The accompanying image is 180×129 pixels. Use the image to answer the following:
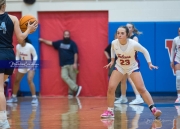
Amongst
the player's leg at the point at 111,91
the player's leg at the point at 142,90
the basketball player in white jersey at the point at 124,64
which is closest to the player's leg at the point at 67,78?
the basketball player in white jersey at the point at 124,64

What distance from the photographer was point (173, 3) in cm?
1498

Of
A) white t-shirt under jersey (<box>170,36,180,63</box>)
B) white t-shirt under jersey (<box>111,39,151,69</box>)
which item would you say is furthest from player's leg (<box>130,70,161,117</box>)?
white t-shirt under jersey (<box>170,36,180,63</box>)

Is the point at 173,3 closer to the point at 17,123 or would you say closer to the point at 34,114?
the point at 34,114

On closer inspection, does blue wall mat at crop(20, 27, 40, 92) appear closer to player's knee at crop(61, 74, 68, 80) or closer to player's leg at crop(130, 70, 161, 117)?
player's knee at crop(61, 74, 68, 80)

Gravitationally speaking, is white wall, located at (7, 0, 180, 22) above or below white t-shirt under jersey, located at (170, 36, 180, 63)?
above

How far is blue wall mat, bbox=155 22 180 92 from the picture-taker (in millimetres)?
14930

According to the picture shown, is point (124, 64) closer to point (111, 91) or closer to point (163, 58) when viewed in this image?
point (111, 91)

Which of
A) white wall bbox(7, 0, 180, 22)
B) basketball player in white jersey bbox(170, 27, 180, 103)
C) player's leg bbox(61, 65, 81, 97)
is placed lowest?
player's leg bbox(61, 65, 81, 97)

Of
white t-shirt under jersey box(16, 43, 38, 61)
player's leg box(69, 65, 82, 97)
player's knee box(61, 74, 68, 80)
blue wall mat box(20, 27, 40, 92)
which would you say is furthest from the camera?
blue wall mat box(20, 27, 40, 92)

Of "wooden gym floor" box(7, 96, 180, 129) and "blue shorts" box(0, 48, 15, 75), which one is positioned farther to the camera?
"wooden gym floor" box(7, 96, 180, 129)

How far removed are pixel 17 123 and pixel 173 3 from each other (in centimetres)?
834

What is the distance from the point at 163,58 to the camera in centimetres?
1500

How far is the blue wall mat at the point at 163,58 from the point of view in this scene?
14930mm

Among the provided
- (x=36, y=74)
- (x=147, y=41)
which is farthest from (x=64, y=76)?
(x=147, y=41)
